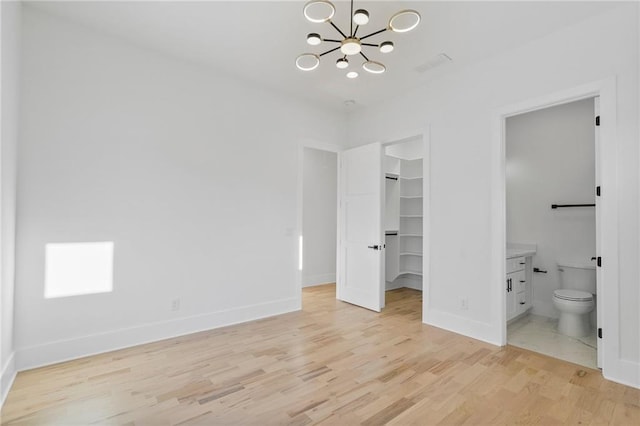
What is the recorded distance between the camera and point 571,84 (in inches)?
112

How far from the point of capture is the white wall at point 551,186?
156 inches

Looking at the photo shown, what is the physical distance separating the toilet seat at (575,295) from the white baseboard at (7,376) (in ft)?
17.2

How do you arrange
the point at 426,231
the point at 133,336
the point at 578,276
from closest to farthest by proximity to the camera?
the point at 133,336
the point at 578,276
the point at 426,231

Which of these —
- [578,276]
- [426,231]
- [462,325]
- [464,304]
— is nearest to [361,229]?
[426,231]

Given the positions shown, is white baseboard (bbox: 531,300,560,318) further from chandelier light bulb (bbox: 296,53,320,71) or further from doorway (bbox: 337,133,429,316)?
chandelier light bulb (bbox: 296,53,320,71)

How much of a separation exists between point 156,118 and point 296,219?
2.19 m

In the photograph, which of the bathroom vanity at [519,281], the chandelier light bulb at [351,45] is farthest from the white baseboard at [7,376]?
the bathroom vanity at [519,281]

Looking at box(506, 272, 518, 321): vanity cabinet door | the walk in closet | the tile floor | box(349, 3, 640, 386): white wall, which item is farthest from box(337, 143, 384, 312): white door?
the tile floor

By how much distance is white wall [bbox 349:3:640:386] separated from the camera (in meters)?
2.51

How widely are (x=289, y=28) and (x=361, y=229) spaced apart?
2.88 metres

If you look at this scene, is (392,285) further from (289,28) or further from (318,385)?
(289,28)

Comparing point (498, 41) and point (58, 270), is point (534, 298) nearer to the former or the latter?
point (498, 41)

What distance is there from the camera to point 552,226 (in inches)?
167

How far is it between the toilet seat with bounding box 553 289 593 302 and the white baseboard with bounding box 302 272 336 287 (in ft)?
12.9
